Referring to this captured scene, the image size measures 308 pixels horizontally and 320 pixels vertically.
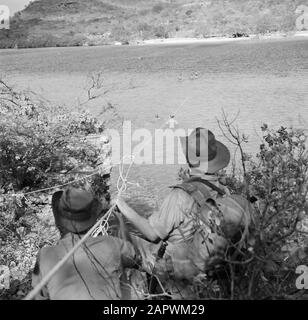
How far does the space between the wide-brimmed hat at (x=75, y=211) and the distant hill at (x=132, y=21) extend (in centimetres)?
3760

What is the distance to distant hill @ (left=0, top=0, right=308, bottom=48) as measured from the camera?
43.2m

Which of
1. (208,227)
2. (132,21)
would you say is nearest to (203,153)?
(208,227)

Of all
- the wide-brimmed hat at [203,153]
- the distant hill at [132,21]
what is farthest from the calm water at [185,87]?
the distant hill at [132,21]

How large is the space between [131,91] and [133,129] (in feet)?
15.8

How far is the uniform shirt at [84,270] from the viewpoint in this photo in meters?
2.47

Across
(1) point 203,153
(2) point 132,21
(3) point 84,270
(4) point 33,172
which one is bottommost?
(3) point 84,270

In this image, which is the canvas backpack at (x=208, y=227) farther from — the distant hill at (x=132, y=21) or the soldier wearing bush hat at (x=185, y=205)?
the distant hill at (x=132, y=21)

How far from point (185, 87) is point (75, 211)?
43.9 feet

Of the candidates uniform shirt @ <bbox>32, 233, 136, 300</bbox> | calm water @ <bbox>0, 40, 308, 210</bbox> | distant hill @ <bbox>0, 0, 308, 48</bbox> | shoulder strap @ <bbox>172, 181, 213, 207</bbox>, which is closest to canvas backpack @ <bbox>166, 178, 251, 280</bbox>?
shoulder strap @ <bbox>172, 181, 213, 207</bbox>

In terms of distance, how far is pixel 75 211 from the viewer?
2629mm

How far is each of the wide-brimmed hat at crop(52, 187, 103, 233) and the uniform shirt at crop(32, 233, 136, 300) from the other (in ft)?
0.18

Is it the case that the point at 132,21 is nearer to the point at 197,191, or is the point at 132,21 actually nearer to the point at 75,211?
the point at 197,191

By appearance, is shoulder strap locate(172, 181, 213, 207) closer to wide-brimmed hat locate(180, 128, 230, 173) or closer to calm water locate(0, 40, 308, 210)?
wide-brimmed hat locate(180, 128, 230, 173)
